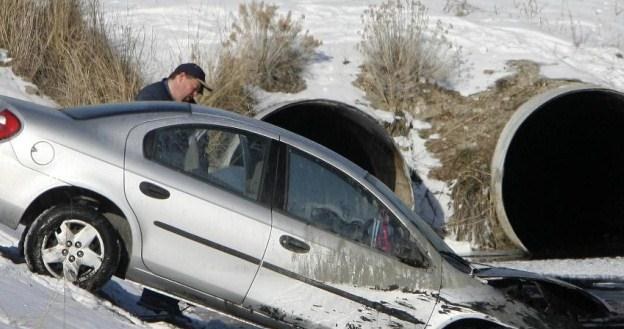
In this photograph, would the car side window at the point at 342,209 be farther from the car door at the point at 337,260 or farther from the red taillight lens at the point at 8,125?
the red taillight lens at the point at 8,125

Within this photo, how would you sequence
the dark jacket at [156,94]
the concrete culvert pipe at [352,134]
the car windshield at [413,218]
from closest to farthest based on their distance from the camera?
the car windshield at [413,218], the dark jacket at [156,94], the concrete culvert pipe at [352,134]

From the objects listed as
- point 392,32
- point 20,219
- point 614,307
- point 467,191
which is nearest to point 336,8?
point 392,32

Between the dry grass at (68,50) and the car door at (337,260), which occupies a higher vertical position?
the dry grass at (68,50)

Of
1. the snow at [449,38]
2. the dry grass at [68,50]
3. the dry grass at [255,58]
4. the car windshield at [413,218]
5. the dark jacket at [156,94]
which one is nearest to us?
the car windshield at [413,218]

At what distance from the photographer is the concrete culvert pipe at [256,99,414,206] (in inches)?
544

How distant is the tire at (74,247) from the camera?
283 inches

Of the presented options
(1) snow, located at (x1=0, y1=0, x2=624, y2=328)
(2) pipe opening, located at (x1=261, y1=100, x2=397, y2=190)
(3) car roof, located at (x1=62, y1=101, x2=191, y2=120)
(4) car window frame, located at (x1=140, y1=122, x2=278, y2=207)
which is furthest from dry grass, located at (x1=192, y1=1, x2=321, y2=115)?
(4) car window frame, located at (x1=140, y1=122, x2=278, y2=207)

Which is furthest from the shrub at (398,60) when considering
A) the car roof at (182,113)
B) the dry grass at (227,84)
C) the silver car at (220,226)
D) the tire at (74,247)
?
the tire at (74,247)

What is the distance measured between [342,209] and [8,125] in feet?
6.62

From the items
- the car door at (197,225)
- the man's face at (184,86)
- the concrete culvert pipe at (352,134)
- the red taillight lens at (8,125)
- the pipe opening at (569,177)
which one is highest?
the pipe opening at (569,177)

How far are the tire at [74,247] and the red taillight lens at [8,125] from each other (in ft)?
1.64

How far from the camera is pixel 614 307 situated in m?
8.49

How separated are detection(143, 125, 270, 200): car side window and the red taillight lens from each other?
2.46 feet

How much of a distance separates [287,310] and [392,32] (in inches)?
371
